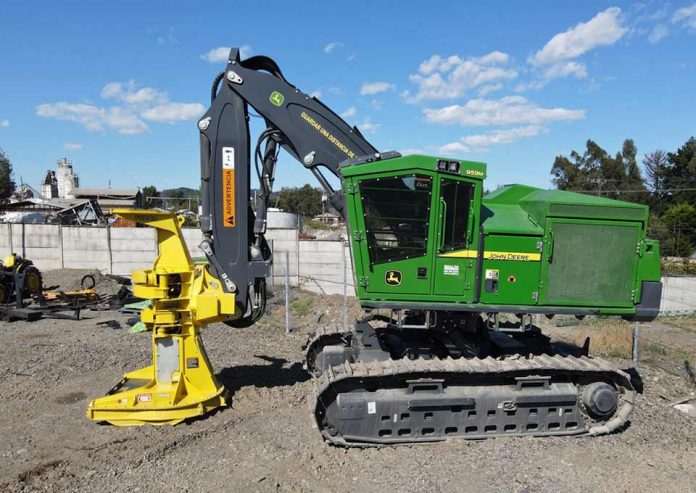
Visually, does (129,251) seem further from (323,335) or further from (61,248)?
(323,335)

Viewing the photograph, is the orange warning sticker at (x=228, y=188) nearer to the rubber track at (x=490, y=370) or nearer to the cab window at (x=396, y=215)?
the cab window at (x=396, y=215)

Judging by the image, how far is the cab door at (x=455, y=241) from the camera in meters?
5.33

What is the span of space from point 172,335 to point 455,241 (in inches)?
144

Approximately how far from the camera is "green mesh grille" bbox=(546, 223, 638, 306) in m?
5.59

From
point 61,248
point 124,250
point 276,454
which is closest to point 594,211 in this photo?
point 276,454

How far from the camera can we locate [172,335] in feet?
19.0

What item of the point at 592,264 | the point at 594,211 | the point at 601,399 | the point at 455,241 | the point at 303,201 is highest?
the point at 303,201

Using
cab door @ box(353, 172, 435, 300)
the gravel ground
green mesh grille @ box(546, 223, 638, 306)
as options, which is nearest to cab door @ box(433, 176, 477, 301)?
cab door @ box(353, 172, 435, 300)

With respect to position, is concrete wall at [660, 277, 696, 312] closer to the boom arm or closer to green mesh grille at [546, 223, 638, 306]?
green mesh grille at [546, 223, 638, 306]

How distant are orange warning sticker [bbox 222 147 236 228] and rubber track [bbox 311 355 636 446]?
2.26 metres

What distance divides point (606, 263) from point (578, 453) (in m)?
2.23

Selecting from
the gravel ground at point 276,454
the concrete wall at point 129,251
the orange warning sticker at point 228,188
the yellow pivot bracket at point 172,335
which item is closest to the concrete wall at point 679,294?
the concrete wall at point 129,251

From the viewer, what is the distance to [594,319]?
12844 millimetres

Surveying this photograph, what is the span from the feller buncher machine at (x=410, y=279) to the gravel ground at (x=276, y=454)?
255mm
